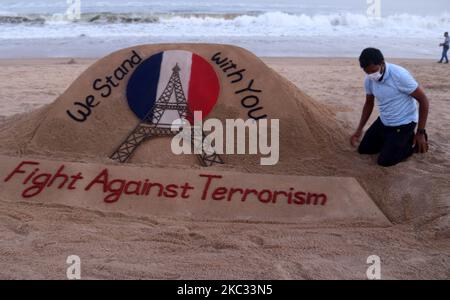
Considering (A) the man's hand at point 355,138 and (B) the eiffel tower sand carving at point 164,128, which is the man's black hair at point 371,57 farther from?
(B) the eiffel tower sand carving at point 164,128

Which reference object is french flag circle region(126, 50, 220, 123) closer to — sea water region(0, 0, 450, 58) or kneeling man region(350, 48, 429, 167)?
kneeling man region(350, 48, 429, 167)

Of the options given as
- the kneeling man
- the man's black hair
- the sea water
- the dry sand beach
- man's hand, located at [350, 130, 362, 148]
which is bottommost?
the dry sand beach

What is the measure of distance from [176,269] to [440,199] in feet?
7.12

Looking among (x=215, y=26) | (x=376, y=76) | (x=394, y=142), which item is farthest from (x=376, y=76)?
(x=215, y=26)

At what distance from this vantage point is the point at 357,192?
3.77 m

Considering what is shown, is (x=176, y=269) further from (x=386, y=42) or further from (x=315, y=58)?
(x=386, y=42)

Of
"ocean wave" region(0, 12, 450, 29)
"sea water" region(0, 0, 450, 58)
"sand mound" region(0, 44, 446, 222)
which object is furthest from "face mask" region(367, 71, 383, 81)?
"ocean wave" region(0, 12, 450, 29)

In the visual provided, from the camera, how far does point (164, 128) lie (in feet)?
14.4

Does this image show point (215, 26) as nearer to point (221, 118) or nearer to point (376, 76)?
point (221, 118)

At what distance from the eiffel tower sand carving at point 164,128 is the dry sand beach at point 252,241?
71 cm

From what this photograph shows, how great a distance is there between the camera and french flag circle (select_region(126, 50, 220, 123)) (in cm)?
448

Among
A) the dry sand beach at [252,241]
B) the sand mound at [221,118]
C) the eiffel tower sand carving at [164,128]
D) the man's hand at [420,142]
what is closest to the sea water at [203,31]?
the sand mound at [221,118]

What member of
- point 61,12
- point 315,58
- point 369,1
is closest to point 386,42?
point 315,58

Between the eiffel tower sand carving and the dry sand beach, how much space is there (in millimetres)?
710
